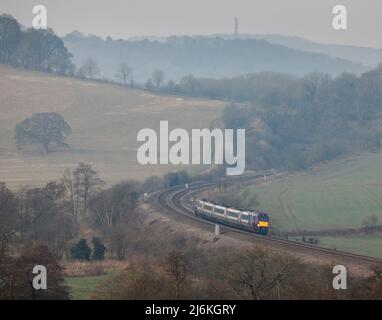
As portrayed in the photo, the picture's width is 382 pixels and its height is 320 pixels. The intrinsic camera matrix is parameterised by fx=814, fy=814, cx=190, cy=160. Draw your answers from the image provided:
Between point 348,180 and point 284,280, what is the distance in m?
49.6

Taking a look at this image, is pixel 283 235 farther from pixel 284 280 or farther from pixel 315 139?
pixel 315 139

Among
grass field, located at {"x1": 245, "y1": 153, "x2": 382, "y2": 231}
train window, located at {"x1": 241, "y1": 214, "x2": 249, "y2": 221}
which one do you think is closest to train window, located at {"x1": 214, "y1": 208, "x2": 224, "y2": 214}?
train window, located at {"x1": 241, "y1": 214, "x2": 249, "y2": 221}

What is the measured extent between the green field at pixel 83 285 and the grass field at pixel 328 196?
20655 millimetres

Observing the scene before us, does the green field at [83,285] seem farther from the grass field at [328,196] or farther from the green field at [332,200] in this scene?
the grass field at [328,196]

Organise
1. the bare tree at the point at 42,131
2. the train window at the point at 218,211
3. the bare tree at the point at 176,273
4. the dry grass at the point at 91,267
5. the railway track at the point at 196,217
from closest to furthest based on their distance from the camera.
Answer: the bare tree at the point at 176,273
the dry grass at the point at 91,267
the railway track at the point at 196,217
the train window at the point at 218,211
the bare tree at the point at 42,131

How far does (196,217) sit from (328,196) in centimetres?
1836

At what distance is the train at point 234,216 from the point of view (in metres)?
49.0

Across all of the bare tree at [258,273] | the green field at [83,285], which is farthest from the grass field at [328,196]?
the bare tree at [258,273]

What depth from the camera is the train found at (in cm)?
4897

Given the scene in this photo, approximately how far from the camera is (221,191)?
68500mm

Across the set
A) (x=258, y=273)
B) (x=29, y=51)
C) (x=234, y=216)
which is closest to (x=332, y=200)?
(x=234, y=216)

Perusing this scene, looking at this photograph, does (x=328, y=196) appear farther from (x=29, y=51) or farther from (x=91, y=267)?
(x=29, y=51)

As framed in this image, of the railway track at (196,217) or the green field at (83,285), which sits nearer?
the green field at (83,285)
